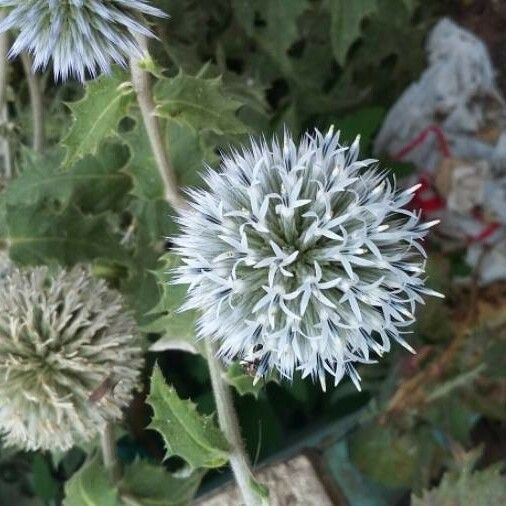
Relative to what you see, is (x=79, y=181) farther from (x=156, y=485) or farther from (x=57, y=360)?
(x=156, y=485)

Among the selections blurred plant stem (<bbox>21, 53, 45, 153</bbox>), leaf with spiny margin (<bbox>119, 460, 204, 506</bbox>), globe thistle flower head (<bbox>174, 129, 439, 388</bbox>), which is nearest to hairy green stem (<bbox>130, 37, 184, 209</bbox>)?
globe thistle flower head (<bbox>174, 129, 439, 388</bbox>)

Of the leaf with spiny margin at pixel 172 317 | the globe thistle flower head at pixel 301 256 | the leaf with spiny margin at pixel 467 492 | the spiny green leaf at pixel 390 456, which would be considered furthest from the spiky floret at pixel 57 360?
the spiny green leaf at pixel 390 456

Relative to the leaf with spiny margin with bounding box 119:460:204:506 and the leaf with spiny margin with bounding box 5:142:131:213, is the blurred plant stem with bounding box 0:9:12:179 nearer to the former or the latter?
the leaf with spiny margin with bounding box 5:142:131:213

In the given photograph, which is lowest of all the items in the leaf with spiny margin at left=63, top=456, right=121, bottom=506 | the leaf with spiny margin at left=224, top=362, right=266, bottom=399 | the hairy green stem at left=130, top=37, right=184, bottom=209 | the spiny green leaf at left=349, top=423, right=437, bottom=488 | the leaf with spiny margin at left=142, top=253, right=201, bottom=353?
the spiny green leaf at left=349, top=423, right=437, bottom=488

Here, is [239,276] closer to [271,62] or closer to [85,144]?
[85,144]

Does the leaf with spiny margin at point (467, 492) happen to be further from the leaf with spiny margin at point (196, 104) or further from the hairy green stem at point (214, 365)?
the leaf with spiny margin at point (196, 104)
